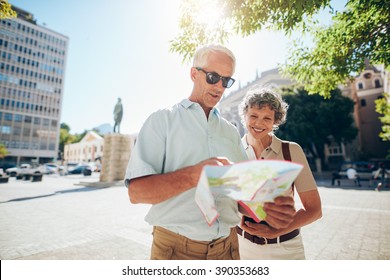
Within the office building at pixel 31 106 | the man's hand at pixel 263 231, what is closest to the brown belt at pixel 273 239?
the man's hand at pixel 263 231

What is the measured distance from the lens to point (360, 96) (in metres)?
34.4

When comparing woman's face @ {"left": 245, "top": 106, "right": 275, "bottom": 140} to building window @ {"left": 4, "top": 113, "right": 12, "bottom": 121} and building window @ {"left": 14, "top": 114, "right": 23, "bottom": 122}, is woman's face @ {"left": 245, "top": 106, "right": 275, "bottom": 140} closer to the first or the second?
building window @ {"left": 4, "top": 113, "right": 12, "bottom": 121}

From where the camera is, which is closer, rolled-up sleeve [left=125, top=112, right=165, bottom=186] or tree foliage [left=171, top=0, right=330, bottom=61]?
rolled-up sleeve [left=125, top=112, right=165, bottom=186]

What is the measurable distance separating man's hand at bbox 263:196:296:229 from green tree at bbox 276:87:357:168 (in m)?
27.2

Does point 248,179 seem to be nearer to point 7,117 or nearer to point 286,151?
point 286,151

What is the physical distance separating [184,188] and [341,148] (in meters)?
41.9

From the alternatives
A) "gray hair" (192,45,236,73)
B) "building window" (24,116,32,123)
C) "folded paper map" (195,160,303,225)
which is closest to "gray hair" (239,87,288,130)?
"gray hair" (192,45,236,73)

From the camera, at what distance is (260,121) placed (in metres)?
2.05

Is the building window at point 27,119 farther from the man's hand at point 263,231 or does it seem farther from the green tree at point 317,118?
the man's hand at point 263,231

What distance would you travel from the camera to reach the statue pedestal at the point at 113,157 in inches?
706

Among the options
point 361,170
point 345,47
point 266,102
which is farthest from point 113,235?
point 361,170

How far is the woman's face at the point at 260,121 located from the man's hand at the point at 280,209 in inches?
37.8

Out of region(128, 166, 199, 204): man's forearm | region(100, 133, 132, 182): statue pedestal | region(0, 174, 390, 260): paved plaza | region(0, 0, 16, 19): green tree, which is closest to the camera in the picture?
region(128, 166, 199, 204): man's forearm

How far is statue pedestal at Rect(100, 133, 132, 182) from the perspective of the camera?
1794cm
